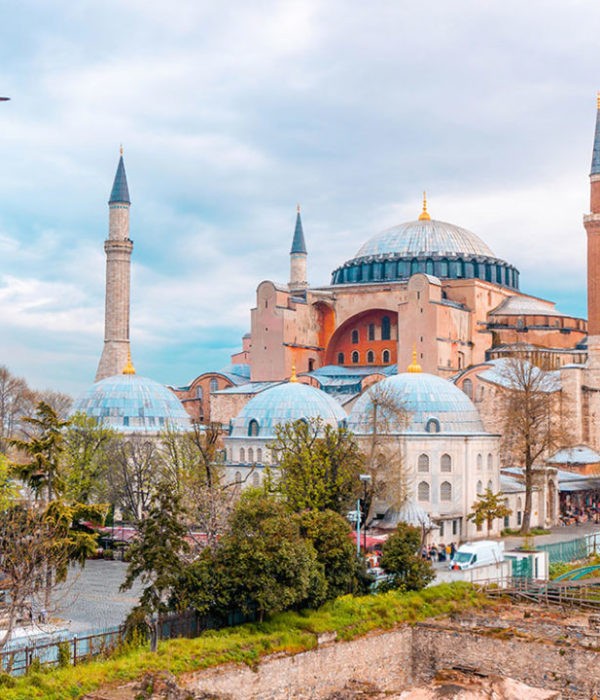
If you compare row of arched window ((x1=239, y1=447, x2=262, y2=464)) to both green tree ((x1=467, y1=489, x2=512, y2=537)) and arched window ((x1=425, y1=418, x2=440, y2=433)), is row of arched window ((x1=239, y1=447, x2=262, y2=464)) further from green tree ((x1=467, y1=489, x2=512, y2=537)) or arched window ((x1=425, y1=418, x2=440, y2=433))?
green tree ((x1=467, y1=489, x2=512, y2=537))

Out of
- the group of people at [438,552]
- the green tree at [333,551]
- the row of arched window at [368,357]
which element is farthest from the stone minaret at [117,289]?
the green tree at [333,551]

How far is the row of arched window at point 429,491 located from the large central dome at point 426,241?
2033cm

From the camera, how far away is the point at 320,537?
2155 centimetres

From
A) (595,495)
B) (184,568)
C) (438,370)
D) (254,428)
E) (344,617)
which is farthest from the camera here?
(438,370)

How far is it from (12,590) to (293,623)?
5739 millimetres

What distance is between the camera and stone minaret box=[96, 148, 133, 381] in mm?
46844

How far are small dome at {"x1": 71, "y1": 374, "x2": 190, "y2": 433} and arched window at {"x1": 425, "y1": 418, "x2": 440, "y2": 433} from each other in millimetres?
9252

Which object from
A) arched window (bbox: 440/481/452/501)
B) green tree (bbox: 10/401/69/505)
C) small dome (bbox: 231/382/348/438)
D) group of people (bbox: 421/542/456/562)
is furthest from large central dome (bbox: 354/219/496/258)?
green tree (bbox: 10/401/69/505)

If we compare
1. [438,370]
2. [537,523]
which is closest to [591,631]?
[537,523]

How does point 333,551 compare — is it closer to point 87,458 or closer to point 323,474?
point 323,474

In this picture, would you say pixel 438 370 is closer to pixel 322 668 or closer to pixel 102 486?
pixel 102 486

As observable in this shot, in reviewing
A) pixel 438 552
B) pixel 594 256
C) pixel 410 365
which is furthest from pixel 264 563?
pixel 594 256

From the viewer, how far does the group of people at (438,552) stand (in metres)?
28.5

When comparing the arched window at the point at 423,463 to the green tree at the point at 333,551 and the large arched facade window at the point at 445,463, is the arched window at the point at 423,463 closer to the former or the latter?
the large arched facade window at the point at 445,463
